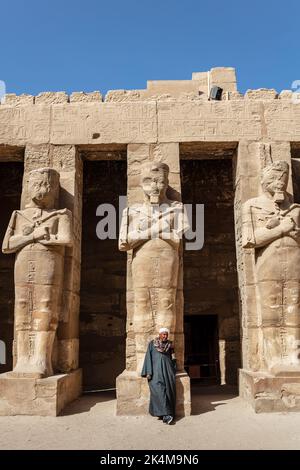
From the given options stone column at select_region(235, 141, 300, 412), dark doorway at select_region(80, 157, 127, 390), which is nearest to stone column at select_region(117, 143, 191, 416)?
stone column at select_region(235, 141, 300, 412)

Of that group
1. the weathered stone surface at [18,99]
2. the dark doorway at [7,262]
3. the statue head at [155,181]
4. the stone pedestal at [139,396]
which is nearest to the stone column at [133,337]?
the stone pedestal at [139,396]

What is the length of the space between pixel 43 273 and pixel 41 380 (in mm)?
1279

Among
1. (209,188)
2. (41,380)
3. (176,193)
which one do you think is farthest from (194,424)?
(209,188)

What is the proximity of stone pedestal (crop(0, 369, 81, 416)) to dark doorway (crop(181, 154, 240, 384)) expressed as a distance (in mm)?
3664

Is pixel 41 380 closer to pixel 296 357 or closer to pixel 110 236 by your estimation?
pixel 296 357

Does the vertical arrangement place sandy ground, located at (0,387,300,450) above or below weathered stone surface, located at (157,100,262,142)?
below

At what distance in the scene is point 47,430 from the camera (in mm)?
4730

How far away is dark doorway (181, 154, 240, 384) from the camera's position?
325 inches

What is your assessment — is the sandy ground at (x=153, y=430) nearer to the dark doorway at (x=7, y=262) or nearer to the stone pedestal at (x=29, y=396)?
the stone pedestal at (x=29, y=396)

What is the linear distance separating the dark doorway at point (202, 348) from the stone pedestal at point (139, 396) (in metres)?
3.24

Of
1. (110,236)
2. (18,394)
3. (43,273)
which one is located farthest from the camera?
(110,236)

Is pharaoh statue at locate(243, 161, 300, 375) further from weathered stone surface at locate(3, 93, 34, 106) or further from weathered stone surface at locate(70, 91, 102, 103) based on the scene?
weathered stone surface at locate(3, 93, 34, 106)

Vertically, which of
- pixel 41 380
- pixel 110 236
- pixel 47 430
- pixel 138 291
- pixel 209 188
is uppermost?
pixel 209 188

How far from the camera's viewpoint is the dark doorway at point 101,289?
26.8 feet
